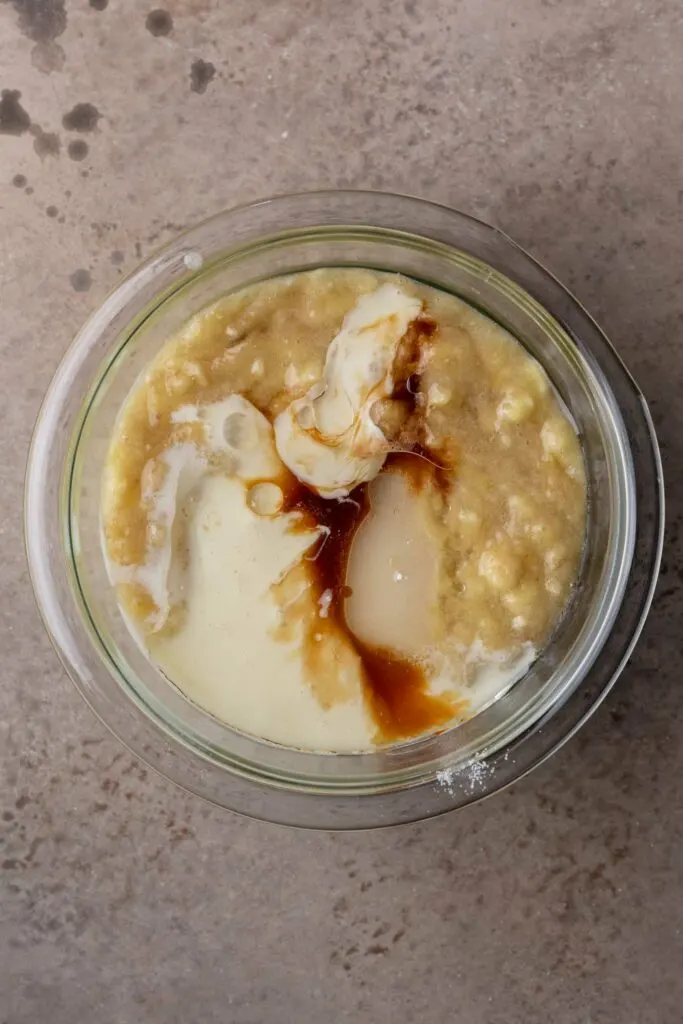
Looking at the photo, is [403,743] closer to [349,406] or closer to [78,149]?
[349,406]

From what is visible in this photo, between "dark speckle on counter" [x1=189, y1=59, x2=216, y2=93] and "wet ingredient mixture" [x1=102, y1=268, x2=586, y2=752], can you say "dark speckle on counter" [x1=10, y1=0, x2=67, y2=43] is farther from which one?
"wet ingredient mixture" [x1=102, y1=268, x2=586, y2=752]

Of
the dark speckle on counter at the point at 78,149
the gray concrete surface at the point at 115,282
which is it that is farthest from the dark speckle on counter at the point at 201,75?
the dark speckle on counter at the point at 78,149

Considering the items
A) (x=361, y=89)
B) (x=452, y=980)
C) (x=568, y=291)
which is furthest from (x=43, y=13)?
(x=452, y=980)

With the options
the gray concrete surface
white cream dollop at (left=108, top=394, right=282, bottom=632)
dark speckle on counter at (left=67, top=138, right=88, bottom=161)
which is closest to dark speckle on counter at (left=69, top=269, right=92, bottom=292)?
the gray concrete surface

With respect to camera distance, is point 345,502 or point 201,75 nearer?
point 345,502

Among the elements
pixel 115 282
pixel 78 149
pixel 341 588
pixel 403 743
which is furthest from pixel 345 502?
pixel 78 149

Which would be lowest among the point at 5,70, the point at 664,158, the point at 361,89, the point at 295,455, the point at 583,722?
the point at 583,722

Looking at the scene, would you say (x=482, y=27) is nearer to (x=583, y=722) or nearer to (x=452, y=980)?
(x=583, y=722)
